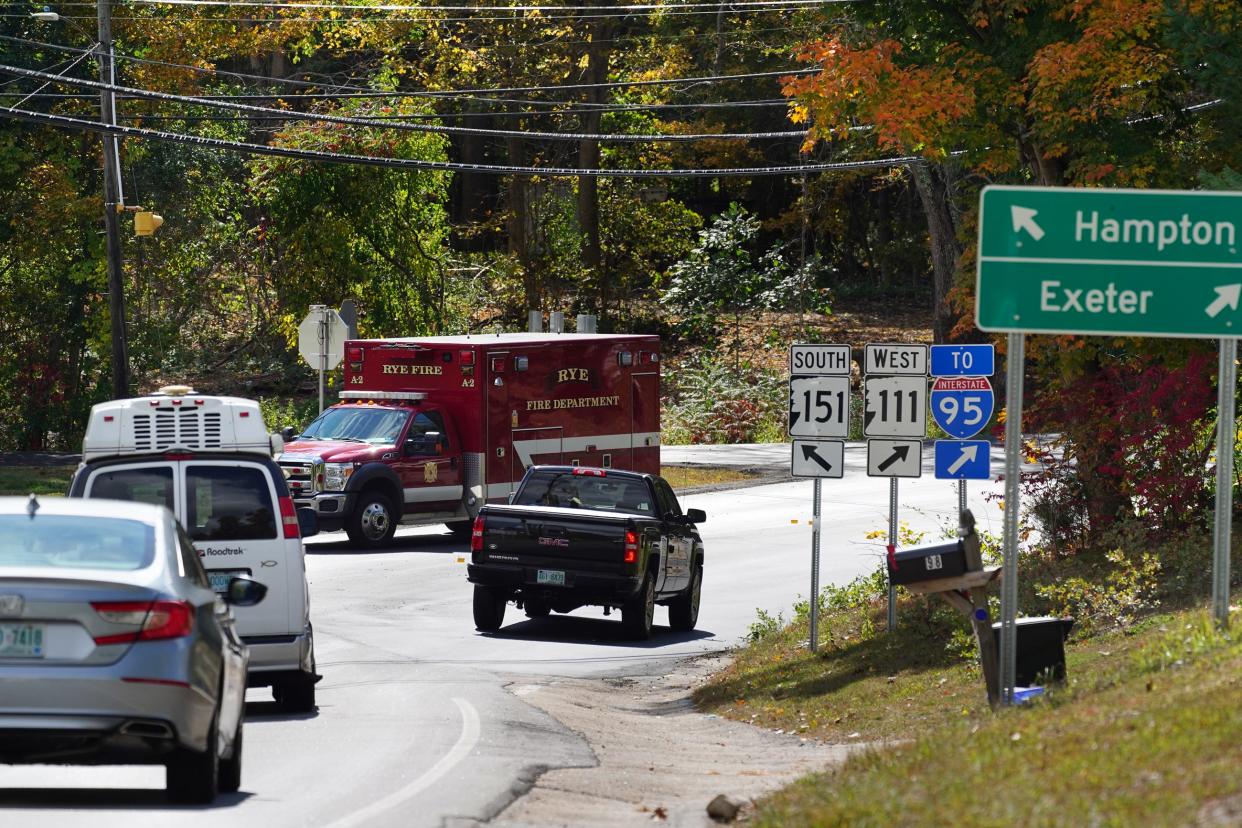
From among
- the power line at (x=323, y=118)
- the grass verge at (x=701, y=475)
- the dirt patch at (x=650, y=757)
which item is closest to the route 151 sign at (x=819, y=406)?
the dirt patch at (x=650, y=757)

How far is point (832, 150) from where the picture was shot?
5284 cm

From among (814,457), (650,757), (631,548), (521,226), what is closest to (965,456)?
(814,457)

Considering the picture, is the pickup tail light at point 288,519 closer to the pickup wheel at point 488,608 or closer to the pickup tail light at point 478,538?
the pickup tail light at point 478,538

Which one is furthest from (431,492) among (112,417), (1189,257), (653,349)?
(1189,257)

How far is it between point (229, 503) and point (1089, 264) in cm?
609

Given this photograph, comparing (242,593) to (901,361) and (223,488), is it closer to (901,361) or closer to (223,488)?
(223,488)

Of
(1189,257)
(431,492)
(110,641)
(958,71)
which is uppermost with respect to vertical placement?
(958,71)

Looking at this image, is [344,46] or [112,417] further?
[344,46]

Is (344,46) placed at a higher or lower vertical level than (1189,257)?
higher

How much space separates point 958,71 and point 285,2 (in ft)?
96.5

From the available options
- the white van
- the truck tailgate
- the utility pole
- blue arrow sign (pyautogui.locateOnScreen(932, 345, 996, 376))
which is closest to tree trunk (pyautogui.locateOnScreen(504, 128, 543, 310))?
the utility pole

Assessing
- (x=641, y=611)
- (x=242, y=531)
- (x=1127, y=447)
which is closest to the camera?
(x=242, y=531)

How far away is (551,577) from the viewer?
18734 millimetres

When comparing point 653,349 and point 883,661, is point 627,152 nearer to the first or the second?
point 653,349
